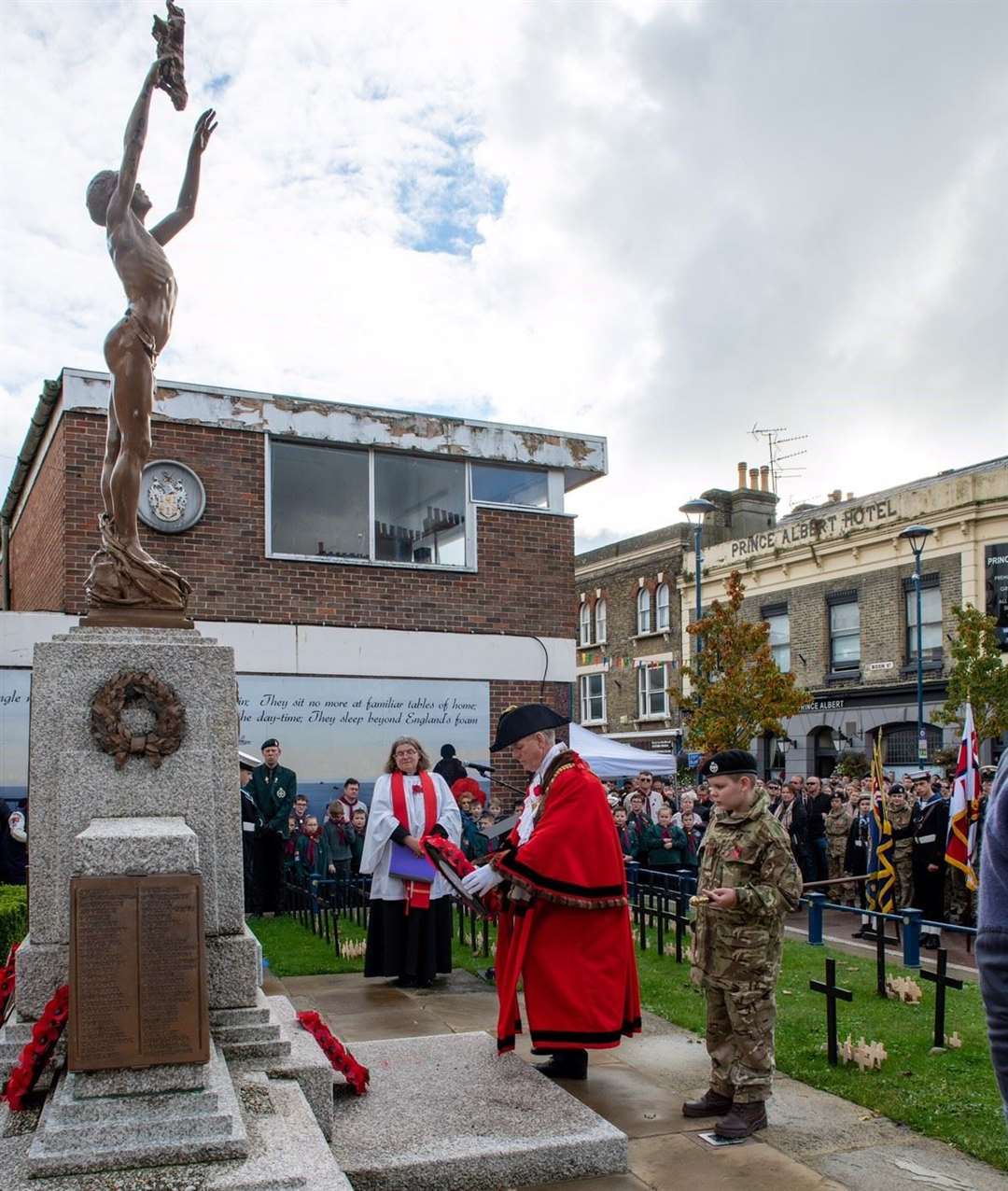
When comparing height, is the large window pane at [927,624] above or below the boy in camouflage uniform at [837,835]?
above

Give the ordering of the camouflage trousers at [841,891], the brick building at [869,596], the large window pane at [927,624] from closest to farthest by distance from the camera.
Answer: the camouflage trousers at [841,891]
the brick building at [869,596]
the large window pane at [927,624]

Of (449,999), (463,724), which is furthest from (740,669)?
(449,999)

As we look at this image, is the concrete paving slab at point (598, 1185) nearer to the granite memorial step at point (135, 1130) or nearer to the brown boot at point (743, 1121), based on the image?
the brown boot at point (743, 1121)

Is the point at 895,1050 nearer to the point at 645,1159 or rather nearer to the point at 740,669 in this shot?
the point at 645,1159

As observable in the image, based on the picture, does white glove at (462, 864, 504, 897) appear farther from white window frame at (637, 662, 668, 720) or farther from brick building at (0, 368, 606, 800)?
white window frame at (637, 662, 668, 720)

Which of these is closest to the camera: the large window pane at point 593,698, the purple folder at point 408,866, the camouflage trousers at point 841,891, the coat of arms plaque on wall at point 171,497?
the purple folder at point 408,866

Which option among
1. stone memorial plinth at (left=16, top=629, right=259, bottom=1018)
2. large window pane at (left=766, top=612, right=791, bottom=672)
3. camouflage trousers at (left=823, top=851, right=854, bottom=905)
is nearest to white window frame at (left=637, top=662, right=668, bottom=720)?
large window pane at (left=766, top=612, right=791, bottom=672)

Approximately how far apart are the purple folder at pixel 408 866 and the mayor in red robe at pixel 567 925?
284 cm

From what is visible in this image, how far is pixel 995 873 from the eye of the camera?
6.02 ft

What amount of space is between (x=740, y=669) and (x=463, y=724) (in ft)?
36.9

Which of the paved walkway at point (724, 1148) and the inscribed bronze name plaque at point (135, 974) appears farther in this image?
the paved walkway at point (724, 1148)

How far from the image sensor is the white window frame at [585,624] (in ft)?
128

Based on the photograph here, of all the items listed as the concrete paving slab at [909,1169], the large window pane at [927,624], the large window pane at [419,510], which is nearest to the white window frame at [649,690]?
the large window pane at [927,624]

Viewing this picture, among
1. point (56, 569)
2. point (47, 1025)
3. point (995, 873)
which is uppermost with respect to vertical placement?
point (56, 569)
